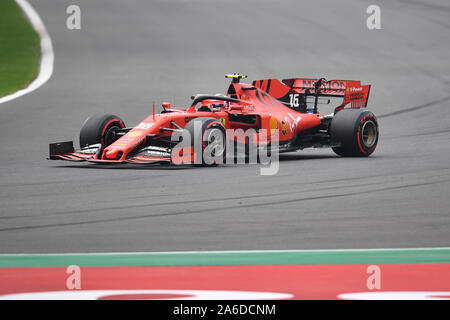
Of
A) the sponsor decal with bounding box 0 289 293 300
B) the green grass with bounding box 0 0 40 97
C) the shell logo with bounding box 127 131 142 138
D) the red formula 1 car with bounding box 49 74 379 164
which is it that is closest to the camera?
the sponsor decal with bounding box 0 289 293 300

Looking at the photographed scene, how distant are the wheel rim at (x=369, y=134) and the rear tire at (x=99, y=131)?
3.86m

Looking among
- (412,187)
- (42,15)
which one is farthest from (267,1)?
(412,187)

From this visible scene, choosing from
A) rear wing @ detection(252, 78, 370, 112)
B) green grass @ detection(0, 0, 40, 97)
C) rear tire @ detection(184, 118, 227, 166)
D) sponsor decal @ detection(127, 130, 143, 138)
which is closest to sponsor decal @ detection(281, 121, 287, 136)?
rear wing @ detection(252, 78, 370, 112)

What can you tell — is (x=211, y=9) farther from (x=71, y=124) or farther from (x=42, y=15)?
(x=71, y=124)

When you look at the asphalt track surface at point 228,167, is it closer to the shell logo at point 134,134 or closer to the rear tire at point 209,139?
the rear tire at point 209,139

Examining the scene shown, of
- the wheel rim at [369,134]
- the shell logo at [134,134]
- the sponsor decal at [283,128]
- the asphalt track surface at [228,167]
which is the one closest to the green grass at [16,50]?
the asphalt track surface at [228,167]

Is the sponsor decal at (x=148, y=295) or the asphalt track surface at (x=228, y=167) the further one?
the asphalt track surface at (x=228, y=167)

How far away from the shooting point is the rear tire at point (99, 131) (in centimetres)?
1218

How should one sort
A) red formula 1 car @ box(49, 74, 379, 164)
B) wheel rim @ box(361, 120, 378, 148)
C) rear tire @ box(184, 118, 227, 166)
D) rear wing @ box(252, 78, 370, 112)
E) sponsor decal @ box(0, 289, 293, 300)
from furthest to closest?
1. rear wing @ box(252, 78, 370, 112)
2. wheel rim @ box(361, 120, 378, 148)
3. red formula 1 car @ box(49, 74, 379, 164)
4. rear tire @ box(184, 118, 227, 166)
5. sponsor decal @ box(0, 289, 293, 300)

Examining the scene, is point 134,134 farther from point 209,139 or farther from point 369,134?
point 369,134

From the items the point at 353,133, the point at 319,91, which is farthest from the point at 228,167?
the point at 319,91

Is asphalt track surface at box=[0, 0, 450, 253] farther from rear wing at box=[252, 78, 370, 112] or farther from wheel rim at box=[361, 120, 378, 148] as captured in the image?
rear wing at box=[252, 78, 370, 112]

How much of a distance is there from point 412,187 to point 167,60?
61.5ft

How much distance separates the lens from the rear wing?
44.7ft
